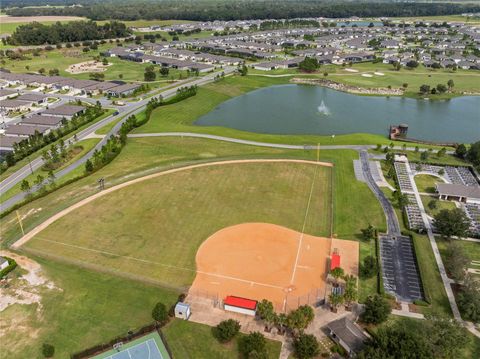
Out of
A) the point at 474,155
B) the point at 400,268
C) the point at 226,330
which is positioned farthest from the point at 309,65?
the point at 226,330

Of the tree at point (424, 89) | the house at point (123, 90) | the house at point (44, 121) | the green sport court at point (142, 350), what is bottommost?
the green sport court at point (142, 350)

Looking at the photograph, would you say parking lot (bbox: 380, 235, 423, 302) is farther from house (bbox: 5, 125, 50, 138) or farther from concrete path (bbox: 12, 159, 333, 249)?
house (bbox: 5, 125, 50, 138)

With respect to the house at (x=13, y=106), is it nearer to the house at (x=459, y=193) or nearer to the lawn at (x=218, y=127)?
the lawn at (x=218, y=127)

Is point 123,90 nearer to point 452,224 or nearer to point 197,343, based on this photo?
point 197,343

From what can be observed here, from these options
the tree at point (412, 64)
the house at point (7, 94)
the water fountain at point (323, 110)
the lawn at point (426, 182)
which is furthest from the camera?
the tree at point (412, 64)

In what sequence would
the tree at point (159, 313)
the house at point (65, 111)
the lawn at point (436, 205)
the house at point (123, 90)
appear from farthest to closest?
the house at point (123, 90) < the house at point (65, 111) < the lawn at point (436, 205) < the tree at point (159, 313)

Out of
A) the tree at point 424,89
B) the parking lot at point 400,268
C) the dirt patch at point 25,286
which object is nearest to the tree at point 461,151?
the parking lot at point 400,268

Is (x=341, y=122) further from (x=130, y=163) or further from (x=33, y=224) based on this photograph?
(x=33, y=224)

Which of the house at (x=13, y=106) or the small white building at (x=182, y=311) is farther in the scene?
the house at (x=13, y=106)
